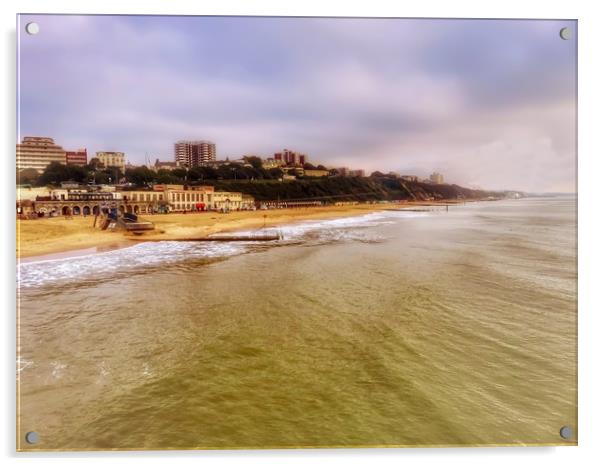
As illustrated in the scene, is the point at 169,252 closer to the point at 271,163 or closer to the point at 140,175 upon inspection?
the point at 140,175

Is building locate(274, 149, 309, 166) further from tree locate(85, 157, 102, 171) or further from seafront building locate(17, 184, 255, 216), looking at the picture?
tree locate(85, 157, 102, 171)

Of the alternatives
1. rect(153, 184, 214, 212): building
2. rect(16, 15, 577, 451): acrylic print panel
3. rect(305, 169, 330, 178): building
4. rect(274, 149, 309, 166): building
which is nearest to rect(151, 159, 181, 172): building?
Answer: rect(16, 15, 577, 451): acrylic print panel

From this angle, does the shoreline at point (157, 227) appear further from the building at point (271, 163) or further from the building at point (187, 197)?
the building at point (271, 163)

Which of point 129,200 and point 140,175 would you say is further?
point 129,200

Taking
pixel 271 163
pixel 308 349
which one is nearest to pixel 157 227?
pixel 271 163

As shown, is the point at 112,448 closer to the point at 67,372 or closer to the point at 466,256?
the point at 67,372

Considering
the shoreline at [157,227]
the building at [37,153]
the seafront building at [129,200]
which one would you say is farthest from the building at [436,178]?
the building at [37,153]
